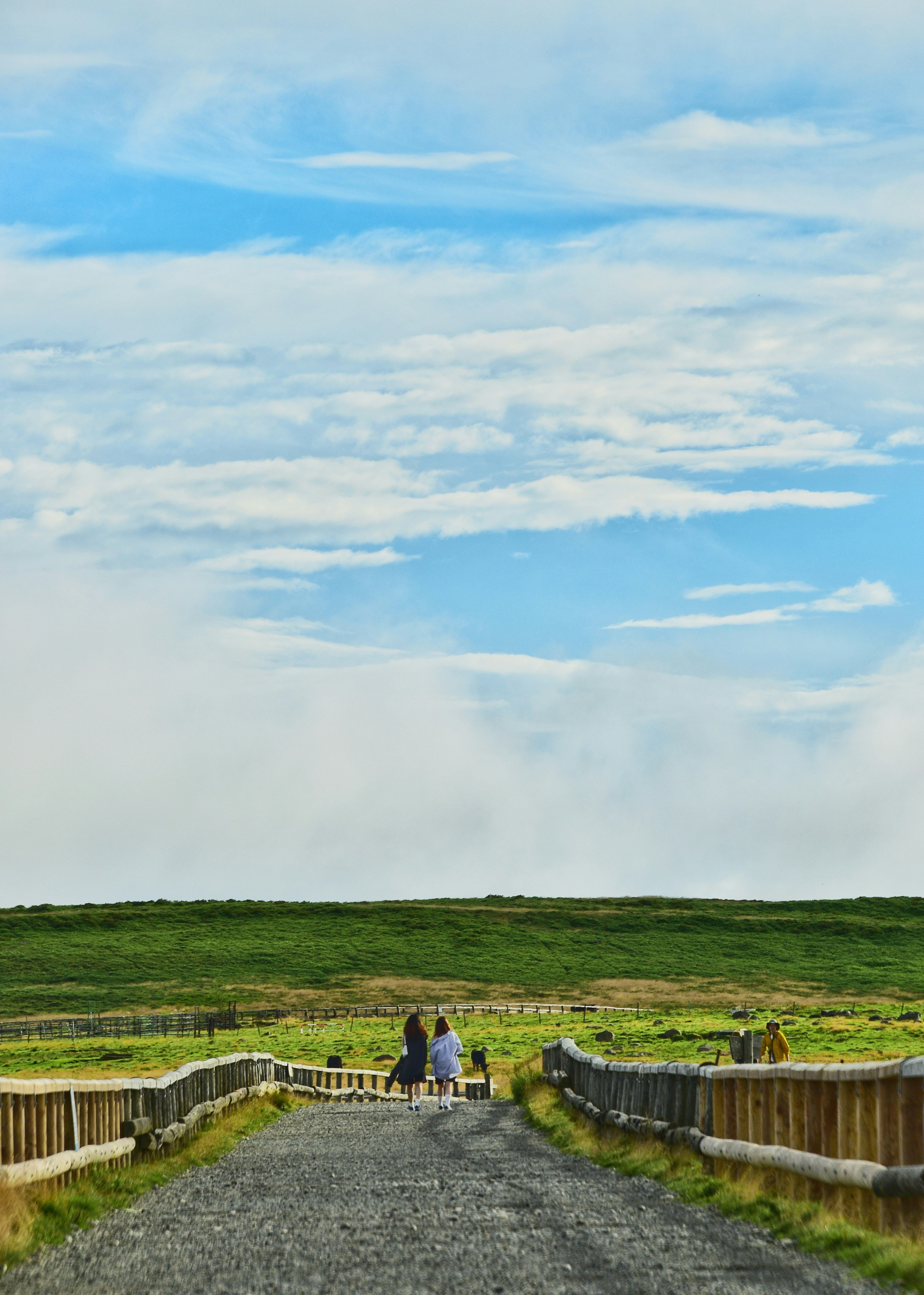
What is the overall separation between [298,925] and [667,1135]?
4631 inches

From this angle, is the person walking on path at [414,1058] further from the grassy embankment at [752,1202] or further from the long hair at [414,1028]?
the grassy embankment at [752,1202]

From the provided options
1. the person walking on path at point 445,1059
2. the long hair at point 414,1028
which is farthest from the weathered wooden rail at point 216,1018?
the person walking on path at point 445,1059

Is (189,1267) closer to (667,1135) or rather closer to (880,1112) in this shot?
(880,1112)

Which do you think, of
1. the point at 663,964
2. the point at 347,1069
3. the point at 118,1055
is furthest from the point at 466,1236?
the point at 663,964

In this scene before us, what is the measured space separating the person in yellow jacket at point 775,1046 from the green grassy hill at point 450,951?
66.3m

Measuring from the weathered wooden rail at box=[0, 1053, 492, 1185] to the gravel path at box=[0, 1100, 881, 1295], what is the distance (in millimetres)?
686

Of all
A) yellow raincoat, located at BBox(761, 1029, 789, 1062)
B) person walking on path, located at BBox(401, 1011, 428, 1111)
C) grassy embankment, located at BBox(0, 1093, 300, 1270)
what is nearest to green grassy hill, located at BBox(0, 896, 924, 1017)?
person walking on path, located at BBox(401, 1011, 428, 1111)

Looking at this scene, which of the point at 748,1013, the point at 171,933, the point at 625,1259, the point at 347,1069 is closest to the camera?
the point at 625,1259

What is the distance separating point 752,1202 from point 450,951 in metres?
105

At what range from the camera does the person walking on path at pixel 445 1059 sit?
25859 millimetres

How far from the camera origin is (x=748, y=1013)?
65062 mm

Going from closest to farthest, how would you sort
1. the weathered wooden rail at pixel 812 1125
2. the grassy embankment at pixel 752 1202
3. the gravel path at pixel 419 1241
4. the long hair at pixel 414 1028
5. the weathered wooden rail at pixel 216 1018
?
the grassy embankment at pixel 752 1202, the gravel path at pixel 419 1241, the weathered wooden rail at pixel 812 1125, the long hair at pixel 414 1028, the weathered wooden rail at pixel 216 1018

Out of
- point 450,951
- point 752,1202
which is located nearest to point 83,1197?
point 752,1202

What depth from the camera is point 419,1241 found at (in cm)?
1002
